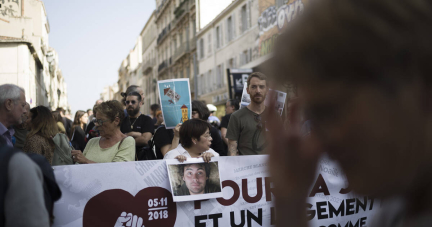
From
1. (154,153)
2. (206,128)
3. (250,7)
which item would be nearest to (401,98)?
(206,128)

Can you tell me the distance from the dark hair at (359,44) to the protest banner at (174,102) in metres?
4.78

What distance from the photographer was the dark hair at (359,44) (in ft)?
1.82

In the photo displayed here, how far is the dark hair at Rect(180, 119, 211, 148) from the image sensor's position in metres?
4.90

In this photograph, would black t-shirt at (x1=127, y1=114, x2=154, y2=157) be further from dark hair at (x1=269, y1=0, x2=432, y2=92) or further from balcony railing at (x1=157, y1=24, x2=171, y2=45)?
balcony railing at (x1=157, y1=24, x2=171, y2=45)

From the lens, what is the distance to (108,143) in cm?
505

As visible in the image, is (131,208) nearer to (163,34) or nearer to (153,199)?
(153,199)

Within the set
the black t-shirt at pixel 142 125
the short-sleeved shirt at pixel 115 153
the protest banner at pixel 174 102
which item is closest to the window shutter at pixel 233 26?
the black t-shirt at pixel 142 125

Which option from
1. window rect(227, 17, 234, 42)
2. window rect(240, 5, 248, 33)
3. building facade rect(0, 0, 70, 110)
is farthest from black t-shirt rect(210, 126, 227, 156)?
window rect(227, 17, 234, 42)

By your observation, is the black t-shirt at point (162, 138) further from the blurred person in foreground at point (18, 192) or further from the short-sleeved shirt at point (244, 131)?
the blurred person in foreground at point (18, 192)

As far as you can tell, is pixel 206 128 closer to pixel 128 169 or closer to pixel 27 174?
pixel 128 169

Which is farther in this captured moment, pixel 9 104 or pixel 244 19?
pixel 244 19

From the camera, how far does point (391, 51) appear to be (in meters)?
0.57

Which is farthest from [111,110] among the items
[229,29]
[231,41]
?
[229,29]

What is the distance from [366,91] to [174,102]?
15.9 ft
